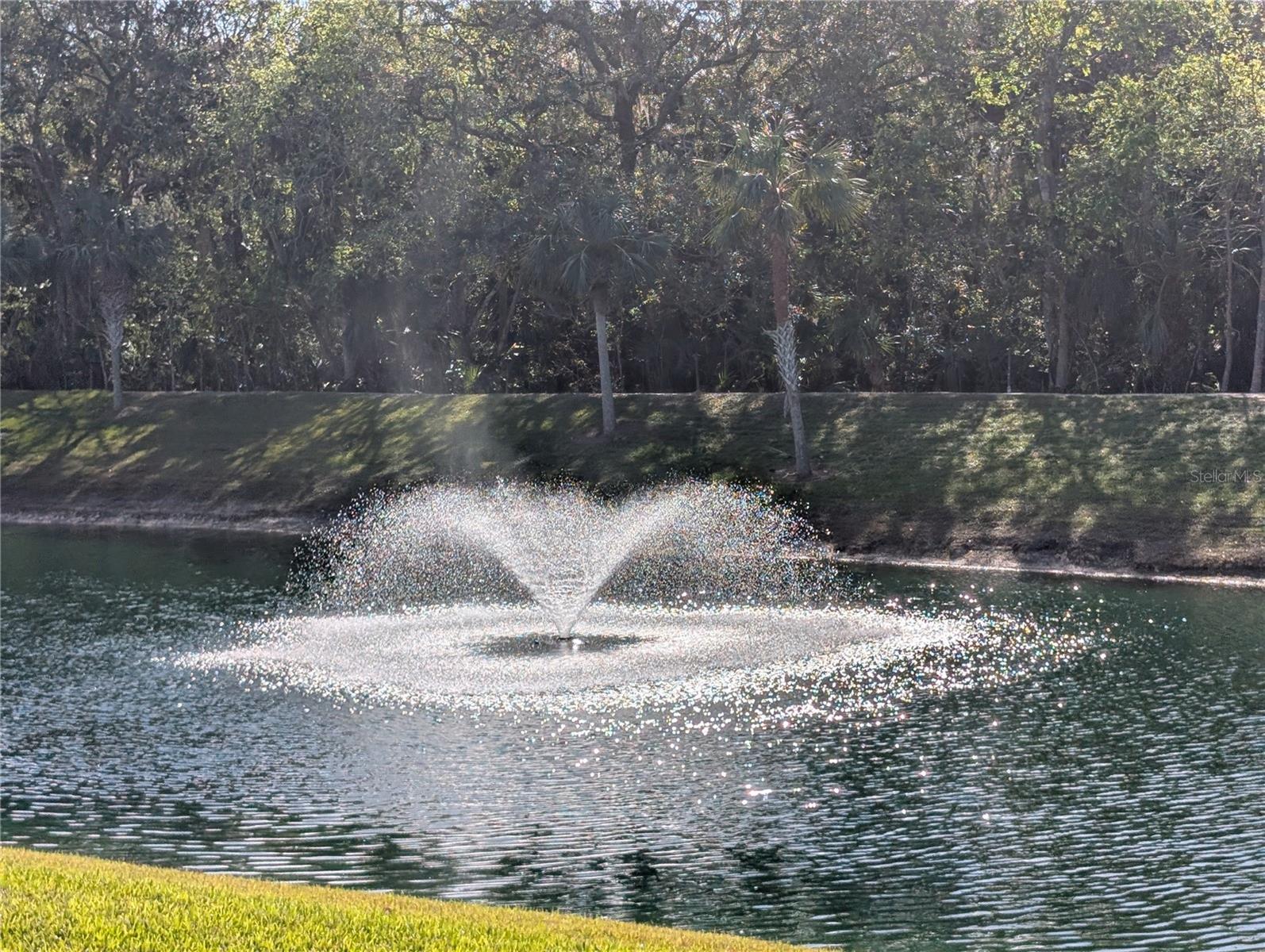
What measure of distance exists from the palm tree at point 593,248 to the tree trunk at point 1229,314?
17432 mm

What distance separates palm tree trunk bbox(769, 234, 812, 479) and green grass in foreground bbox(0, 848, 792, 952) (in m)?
35.3

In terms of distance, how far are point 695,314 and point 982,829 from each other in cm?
4105

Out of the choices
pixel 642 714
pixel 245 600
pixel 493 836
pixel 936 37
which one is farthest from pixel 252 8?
pixel 493 836

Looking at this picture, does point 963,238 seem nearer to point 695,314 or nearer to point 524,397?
point 695,314

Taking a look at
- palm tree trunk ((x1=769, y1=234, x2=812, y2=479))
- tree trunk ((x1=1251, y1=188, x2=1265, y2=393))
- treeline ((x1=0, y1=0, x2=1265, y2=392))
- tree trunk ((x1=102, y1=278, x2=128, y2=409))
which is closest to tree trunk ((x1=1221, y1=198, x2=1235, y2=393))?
treeline ((x1=0, y1=0, x2=1265, y2=392))

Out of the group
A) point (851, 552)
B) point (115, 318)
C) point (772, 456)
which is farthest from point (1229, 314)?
point (115, 318)

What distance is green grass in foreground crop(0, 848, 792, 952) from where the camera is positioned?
458 inches

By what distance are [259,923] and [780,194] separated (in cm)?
3720

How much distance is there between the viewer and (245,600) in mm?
36625

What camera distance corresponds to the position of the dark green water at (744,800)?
15.6 m

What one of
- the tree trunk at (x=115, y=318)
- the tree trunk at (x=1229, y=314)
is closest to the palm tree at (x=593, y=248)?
the tree trunk at (x=1229, y=314)

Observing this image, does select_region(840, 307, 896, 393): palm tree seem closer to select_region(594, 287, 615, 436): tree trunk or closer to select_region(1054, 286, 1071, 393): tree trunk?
select_region(1054, 286, 1071, 393): tree trunk

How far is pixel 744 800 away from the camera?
19250 mm

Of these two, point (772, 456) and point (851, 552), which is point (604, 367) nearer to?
point (772, 456)
